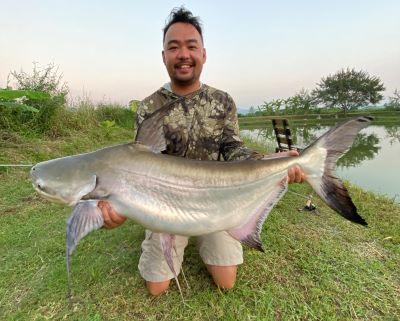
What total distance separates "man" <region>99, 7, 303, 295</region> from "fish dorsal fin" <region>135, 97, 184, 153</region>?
654mm

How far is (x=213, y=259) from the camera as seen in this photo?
8.48 ft

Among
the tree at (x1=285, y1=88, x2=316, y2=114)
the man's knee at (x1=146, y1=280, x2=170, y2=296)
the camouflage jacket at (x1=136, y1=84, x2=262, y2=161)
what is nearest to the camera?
the man's knee at (x1=146, y1=280, x2=170, y2=296)

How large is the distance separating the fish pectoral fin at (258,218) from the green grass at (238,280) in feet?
2.00

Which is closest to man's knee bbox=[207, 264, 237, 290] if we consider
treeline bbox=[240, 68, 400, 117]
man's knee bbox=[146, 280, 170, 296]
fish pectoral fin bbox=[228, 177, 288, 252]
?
man's knee bbox=[146, 280, 170, 296]

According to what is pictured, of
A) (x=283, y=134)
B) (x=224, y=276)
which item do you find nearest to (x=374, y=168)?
(x=283, y=134)

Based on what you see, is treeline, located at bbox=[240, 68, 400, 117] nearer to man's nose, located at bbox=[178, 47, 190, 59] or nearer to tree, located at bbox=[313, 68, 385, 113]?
tree, located at bbox=[313, 68, 385, 113]

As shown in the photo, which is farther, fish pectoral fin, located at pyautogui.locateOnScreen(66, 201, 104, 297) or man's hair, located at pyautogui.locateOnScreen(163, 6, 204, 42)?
man's hair, located at pyautogui.locateOnScreen(163, 6, 204, 42)

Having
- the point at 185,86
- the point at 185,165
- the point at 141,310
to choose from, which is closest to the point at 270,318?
the point at 141,310

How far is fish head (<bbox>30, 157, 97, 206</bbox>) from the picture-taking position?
5.95 feet

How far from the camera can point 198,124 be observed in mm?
2859

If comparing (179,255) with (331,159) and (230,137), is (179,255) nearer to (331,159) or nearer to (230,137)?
(230,137)

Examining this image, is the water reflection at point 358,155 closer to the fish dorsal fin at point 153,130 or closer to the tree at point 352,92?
the fish dorsal fin at point 153,130

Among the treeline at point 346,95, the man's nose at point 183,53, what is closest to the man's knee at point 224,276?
the man's nose at point 183,53

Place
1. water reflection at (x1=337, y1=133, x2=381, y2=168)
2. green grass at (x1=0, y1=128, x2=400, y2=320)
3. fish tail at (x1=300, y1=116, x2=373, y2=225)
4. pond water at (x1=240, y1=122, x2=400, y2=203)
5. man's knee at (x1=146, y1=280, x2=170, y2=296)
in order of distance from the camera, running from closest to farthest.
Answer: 1. fish tail at (x1=300, y1=116, x2=373, y2=225)
2. green grass at (x1=0, y1=128, x2=400, y2=320)
3. man's knee at (x1=146, y1=280, x2=170, y2=296)
4. pond water at (x1=240, y1=122, x2=400, y2=203)
5. water reflection at (x1=337, y1=133, x2=381, y2=168)
